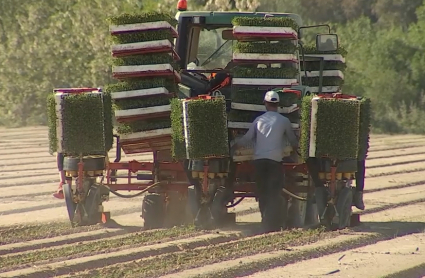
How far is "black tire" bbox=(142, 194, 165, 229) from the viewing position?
1134 cm

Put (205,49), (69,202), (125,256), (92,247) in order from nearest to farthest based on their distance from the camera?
(125,256), (92,247), (69,202), (205,49)

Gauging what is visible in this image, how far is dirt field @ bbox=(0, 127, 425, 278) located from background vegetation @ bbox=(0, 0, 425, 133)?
49.1 feet

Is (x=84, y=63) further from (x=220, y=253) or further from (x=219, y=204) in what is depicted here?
(x=220, y=253)

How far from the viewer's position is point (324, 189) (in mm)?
10664

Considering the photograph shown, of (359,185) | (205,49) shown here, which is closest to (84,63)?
(205,49)

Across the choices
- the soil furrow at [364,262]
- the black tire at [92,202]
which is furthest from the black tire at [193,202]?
the soil furrow at [364,262]

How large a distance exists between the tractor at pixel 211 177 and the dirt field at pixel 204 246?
10.4 inches

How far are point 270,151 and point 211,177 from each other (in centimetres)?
70

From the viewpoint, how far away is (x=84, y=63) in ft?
97.2

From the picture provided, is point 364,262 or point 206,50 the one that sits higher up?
point 206,50

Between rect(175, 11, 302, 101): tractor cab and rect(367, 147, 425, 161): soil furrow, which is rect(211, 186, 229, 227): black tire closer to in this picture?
rect(175, 11, 302, 101): tractor cab

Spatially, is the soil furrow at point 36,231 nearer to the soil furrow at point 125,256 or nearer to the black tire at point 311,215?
the soil furrow at point 125,256

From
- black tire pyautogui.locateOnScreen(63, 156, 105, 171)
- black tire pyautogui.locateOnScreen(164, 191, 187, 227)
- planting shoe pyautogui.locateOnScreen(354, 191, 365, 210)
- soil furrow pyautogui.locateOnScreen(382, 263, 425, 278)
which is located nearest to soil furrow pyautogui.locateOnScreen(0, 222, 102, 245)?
black tire pyautogui.locateOnScreen(63, 156, 105, 171)

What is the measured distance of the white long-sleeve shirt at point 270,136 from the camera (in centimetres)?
1064
